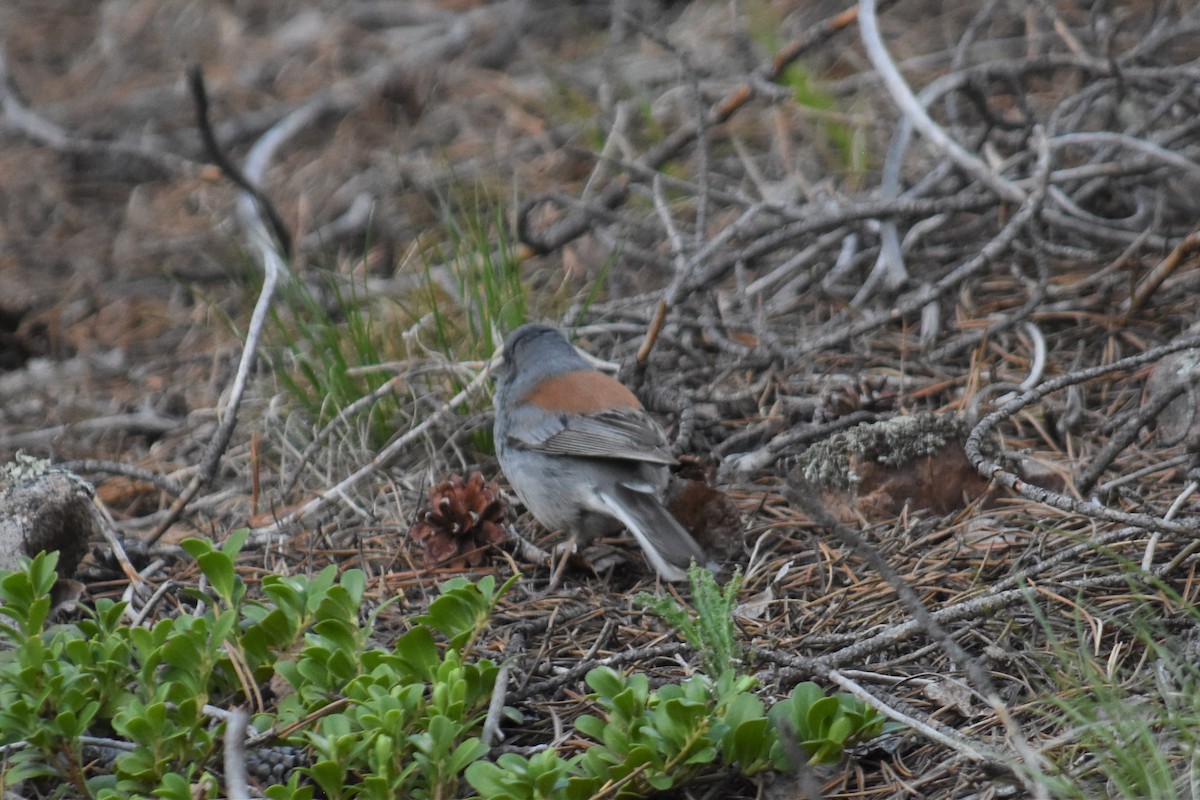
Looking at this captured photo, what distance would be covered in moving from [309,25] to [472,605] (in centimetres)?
645

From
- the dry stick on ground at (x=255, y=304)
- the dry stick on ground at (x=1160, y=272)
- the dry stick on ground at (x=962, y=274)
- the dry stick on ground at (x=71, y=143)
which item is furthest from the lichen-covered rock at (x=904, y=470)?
the dry stick on ground at (x=71, y=143)

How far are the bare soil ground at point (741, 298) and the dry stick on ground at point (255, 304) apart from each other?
0.16 m

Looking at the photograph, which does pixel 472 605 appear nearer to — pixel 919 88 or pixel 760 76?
pixel 760 76

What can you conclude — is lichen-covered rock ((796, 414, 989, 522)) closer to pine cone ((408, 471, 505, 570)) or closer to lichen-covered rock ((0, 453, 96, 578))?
pine cone ((408, 471, 505, 570))

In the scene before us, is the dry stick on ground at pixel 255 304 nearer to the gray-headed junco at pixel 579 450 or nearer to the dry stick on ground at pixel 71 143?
the dry stick on ground at pixel 71 143

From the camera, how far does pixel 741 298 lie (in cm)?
441

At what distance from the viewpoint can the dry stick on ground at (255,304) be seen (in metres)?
3.73

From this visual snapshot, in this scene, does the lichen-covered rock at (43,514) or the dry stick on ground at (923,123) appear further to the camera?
the dry stick on ground at (923,123)

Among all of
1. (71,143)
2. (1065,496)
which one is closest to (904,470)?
(1065,496)

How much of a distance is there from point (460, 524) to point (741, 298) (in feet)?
4.89

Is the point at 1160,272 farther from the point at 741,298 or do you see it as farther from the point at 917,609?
the point at 917,609

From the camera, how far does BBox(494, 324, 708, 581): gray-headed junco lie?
138 inches

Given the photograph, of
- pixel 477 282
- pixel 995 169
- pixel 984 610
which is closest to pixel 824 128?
pixel 995 169

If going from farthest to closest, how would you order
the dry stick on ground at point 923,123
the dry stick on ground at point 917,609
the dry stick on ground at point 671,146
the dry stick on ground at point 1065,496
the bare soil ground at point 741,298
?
1. the dry stick on ground at point 671,146
2. the dry stick on ground at point 923,123
3. the bare soil ground at point 741,298
4. the dry stick on ground at point 1065,496
5. the dry stick on ground at point 917,609
